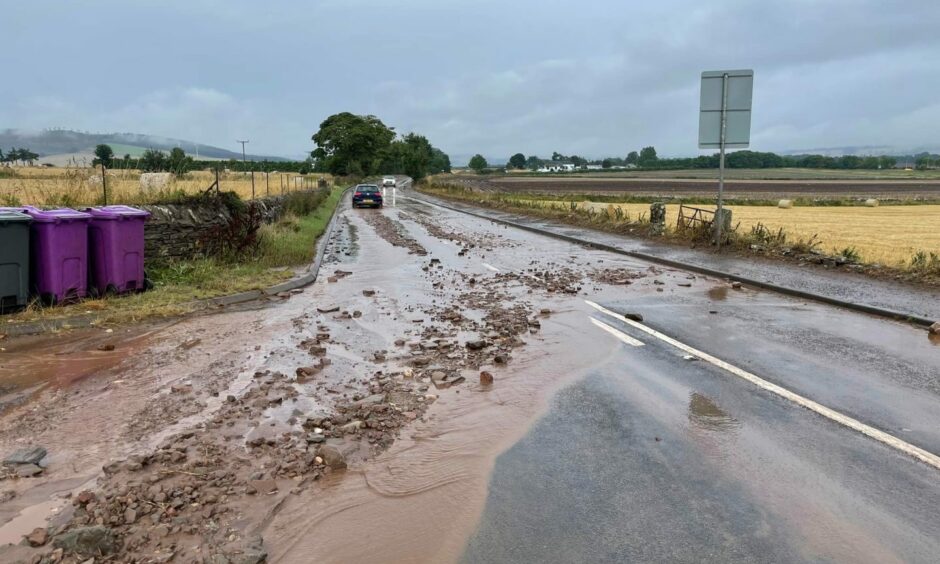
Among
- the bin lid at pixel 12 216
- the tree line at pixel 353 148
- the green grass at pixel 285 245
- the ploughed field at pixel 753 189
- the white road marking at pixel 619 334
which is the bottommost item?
the white road marking at pixel 619 334

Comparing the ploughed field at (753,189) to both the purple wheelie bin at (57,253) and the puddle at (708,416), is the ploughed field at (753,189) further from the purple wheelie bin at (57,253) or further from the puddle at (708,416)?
the puddle at (708,416)

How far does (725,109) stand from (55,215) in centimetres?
1398

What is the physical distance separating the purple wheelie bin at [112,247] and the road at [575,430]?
178cm

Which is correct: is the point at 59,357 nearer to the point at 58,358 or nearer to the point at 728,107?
the point at 58,358

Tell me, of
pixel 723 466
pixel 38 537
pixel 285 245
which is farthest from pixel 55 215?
pixel 723 466

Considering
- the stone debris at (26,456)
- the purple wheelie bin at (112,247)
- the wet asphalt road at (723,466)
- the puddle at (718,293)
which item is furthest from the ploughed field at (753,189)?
the stone debris at (26,456)

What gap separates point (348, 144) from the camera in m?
106

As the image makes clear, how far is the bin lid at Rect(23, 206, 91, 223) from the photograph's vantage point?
838 centimetres

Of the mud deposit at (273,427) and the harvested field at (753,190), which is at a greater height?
the harvested field at (753,190)

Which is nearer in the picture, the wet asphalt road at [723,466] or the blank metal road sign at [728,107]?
the wet asphalt road at [723,466]

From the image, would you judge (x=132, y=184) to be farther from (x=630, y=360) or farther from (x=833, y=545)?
(x=833, y=545)

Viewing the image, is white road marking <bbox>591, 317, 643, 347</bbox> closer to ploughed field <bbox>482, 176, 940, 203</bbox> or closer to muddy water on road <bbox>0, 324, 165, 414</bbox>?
muddy water on road <bbox>0, 324, 165, 414</bbox>

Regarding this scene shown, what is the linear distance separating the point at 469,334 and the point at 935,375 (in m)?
4.93

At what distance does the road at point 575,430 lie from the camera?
345cm
